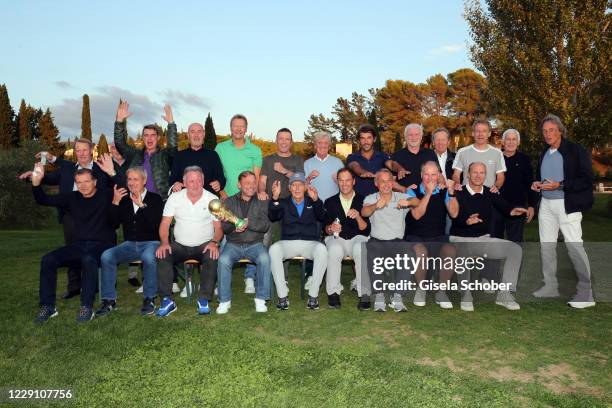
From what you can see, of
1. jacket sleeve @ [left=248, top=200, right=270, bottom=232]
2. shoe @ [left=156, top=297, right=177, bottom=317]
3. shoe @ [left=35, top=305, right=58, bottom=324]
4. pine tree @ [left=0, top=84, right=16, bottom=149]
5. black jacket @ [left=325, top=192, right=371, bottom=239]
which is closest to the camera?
shoe @ [left=35, top=305, right=58, bottom=324]

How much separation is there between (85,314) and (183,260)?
1.18m

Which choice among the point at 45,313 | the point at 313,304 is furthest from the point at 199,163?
the point at 45,313

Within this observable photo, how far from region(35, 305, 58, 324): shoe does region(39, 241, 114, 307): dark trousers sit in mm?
47

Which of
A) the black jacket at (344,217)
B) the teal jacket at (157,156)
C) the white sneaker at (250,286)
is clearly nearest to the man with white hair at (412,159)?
the black jacket at (344,217)

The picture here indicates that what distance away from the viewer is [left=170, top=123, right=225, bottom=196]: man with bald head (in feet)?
20.9

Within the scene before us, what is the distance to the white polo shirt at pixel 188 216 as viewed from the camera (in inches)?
226

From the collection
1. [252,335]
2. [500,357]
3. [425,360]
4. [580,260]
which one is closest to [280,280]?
[252,335]

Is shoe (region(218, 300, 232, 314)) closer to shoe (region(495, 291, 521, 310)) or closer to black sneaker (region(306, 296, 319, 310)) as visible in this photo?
black sneaker (region(306, 296, 319, 310))

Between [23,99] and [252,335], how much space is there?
2029 inches

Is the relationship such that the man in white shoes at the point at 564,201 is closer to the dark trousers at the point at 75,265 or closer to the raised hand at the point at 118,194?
the raised hand at the point at 118,194

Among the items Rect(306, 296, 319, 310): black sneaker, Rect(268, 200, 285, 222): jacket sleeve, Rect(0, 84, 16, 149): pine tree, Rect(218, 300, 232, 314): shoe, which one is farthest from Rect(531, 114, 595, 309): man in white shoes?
Rect(0, 84, 16, 149): pine tree

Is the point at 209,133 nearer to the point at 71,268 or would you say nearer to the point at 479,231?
the point at 71,268

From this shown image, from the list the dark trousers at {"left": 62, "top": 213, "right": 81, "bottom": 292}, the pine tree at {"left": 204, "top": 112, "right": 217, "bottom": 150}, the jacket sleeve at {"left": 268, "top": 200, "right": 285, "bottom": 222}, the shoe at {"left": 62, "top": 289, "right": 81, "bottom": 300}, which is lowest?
the shoe at {"left": 62, "top": 289, "right": 81, "bottom": 300}

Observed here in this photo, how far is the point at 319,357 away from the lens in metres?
4.06
